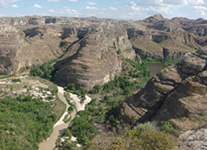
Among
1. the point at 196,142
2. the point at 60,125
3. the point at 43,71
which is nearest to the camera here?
the point at 196,142

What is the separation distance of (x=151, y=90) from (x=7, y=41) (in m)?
66.2

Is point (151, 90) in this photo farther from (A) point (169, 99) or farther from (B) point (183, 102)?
(B) point (183, 102)

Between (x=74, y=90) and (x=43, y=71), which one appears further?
(x=43, y=71)

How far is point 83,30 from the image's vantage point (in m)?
125

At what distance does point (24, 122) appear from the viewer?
1239 inches

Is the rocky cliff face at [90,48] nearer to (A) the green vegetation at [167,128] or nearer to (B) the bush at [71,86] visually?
(B) the bush at [71,86]

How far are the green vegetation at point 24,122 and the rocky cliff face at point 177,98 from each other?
15.0m

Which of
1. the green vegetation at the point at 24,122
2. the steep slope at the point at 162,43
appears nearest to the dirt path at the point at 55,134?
the green vegetation at the point at 24,122

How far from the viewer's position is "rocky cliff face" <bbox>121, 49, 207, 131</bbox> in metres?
23.8

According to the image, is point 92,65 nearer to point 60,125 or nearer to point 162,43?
point 60,125

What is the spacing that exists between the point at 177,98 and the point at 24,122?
25347mm

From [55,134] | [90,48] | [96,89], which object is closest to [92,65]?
[96,89]

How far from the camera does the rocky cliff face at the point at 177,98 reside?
23.8 metres

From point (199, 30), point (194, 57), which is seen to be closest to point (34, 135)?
point (194, 57)
